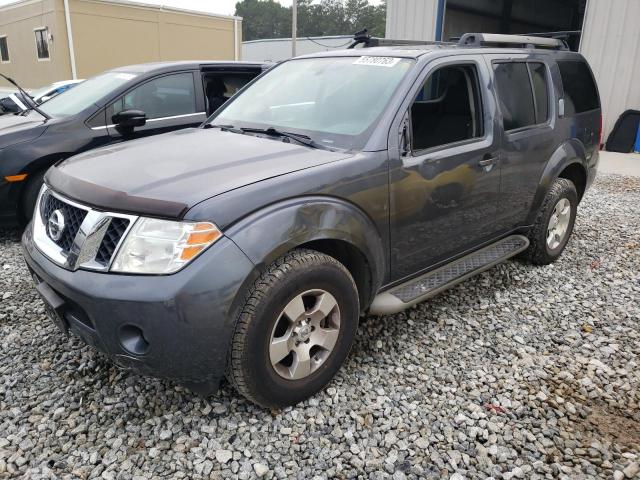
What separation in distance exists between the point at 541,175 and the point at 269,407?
288 cm

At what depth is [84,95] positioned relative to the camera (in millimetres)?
5434

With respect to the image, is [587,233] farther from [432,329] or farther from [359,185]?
[359,185]

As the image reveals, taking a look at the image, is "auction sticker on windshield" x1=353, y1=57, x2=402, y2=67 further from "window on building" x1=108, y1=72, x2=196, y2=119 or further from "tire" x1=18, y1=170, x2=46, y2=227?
"tire" x1=18, y1=170, x2=46, y2=227

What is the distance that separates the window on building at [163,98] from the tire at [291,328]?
3.66m

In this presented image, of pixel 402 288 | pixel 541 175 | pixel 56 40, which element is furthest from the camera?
pixel 56 40

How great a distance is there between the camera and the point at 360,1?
7656 cm

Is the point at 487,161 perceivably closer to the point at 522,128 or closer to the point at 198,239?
the point at 522,128

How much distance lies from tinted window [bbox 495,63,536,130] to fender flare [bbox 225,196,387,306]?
1627 mm

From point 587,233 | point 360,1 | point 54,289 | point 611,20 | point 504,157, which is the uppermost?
point 360,1

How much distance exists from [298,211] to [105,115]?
11.7ft

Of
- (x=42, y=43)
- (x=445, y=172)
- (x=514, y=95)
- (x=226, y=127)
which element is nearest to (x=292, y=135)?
(x=226, y=127)

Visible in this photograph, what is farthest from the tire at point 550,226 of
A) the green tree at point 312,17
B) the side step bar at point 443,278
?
the green tree at point 312,17

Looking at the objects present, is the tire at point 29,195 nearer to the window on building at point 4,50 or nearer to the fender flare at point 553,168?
the fender flare at point 553,168

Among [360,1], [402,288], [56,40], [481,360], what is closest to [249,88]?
[402,288]
